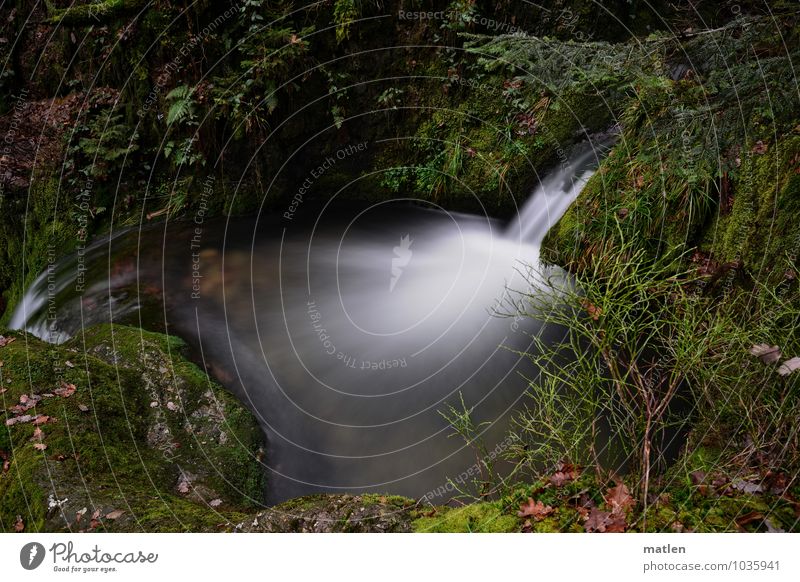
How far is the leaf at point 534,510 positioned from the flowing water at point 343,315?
116 centimetres

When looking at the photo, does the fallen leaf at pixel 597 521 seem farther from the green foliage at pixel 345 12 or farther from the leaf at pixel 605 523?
the green foliage at pixel 345 12

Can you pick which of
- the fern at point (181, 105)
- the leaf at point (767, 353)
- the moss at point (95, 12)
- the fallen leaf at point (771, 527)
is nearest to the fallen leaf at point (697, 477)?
the fallen leaf at point (771, 527)

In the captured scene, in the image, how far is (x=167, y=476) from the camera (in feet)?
12.6

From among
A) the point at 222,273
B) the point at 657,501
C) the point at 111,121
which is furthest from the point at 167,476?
the point at 111,121

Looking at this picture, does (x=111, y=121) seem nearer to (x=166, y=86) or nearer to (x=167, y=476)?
(x=166, y=86)

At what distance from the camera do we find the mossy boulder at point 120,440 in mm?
3023

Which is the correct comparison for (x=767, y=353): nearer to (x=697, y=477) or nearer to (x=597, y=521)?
(x=697, y=477)

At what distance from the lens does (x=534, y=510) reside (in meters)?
2.42

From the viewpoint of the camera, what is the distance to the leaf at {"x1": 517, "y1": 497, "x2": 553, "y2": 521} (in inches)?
94.3

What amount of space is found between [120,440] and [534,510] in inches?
130

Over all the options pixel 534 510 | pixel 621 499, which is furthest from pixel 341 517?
pixel 621 499

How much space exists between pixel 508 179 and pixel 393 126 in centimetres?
193

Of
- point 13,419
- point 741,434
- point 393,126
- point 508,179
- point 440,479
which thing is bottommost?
point 440,479

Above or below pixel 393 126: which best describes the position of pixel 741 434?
below
